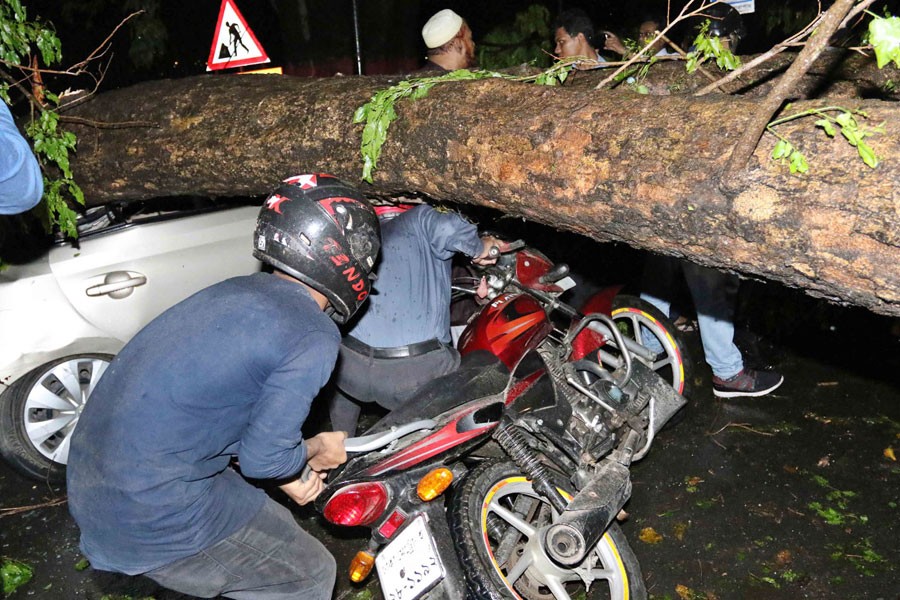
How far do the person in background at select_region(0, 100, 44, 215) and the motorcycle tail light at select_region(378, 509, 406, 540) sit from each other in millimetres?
1808

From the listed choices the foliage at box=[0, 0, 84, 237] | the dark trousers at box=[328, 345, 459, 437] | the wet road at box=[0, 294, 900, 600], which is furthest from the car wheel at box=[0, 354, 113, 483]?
the dark trousers at box=[328, 345, 459, 437]

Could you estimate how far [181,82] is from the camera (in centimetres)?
446

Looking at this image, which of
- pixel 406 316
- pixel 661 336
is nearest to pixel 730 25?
pixel 661 336

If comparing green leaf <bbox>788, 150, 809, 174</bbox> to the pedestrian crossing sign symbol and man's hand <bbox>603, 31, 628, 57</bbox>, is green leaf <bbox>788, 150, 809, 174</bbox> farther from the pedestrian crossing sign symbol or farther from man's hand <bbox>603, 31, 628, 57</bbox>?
the pedestrian crossing sign symbol

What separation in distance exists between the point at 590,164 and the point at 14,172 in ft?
6.72

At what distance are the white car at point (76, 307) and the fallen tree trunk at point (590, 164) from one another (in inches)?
14.8

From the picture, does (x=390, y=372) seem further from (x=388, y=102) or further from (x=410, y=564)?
(x=388, y=102)

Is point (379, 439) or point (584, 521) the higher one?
point (379, 439)

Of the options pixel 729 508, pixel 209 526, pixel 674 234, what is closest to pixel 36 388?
pixel 209 526

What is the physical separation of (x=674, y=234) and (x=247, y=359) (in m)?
1.43

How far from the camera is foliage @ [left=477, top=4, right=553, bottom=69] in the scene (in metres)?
9.94

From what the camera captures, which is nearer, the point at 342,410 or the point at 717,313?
the point at 342,410

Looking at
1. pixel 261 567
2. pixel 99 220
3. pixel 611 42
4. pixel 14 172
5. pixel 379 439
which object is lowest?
pixel 261 567

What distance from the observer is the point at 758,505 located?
3680mm
